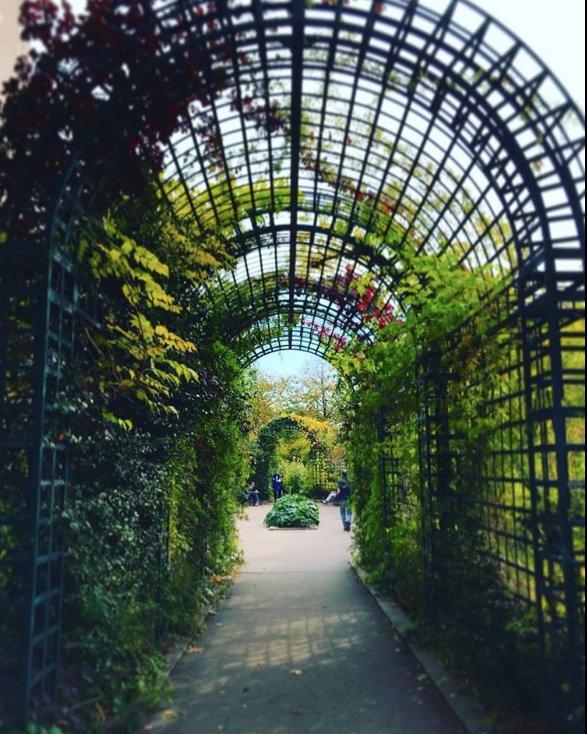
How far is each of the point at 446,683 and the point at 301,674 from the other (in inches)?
59.1

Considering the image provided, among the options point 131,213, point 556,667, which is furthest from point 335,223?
point 556,667

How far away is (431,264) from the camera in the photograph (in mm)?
7004

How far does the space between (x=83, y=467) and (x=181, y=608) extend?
319 cm

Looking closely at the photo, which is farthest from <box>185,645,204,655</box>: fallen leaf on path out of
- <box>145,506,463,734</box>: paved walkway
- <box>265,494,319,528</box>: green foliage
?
<box>265,494,319,528</box>: green foliage

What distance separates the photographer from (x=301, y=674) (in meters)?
6.55

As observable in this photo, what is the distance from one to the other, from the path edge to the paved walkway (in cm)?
11

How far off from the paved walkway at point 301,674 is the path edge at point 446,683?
11 centimetres

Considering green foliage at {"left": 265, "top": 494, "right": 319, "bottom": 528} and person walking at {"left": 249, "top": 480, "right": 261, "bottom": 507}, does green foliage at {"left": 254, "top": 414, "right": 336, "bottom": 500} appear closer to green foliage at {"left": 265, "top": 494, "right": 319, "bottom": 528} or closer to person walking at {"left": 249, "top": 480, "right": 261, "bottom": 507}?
person walking at {"left": 249, "top": 480, "right": 261, "bottom": 507}

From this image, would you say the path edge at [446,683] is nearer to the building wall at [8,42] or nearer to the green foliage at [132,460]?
the green foliage at [132,460]

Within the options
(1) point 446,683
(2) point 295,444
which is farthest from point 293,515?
(1) point 446,683

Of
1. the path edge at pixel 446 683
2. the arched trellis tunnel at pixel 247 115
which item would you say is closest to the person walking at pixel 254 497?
the path edge at pixel 446 683

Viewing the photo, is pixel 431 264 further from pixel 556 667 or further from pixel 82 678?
pixel 82 678

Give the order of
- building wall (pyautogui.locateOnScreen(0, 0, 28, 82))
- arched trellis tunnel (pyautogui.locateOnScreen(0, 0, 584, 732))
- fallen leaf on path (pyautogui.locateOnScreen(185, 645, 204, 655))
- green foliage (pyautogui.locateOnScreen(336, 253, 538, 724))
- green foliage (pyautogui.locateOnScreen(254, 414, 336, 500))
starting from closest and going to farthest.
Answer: arched trellis tunnel (pyautogui.locateOnScreen(0, 0, 584, 732))
green foliage (pyautogui.locateOnScreen(336, 253, 538, 724))
fallen leaf on path (pyautogui.locateOnScreen(185, 645, 204, 655))
building wall (pyautogui.locateOnScreen(0, 0, 28, 82))
green foliage (pyautogui.locateOnScreen(254, 414, 336, 500))

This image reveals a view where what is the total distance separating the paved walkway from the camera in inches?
205
